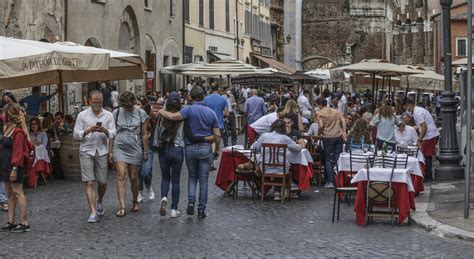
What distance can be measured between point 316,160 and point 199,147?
4.67 metres

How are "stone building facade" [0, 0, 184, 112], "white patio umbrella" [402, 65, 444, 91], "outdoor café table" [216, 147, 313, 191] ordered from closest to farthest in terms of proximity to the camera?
"outdoor café table" [216, 147, 313, 191]
"stone building facade" [0, 0, 184, 112]
"white patio umbrella" [402, 65, 444, 91]

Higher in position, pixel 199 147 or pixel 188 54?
pixel 188 54

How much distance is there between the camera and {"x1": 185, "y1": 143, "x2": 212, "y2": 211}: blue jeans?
1206 centimetres

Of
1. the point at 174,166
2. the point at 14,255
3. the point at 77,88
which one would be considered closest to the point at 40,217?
the point at 174,166

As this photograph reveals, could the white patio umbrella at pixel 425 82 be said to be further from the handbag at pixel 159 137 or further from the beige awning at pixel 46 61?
the handbag at pixel 159 137

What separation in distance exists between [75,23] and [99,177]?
16.4 meters

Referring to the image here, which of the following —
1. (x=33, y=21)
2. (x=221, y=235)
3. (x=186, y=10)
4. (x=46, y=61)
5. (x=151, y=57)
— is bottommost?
(x=221, y=235)

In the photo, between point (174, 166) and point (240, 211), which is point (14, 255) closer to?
point (174, 166)

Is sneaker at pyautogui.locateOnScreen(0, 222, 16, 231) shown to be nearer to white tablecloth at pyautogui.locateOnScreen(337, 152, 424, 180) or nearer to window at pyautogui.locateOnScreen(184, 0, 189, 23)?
white tablecloth at pyautogui.locateOnScreen(337, 152, 424, 180)

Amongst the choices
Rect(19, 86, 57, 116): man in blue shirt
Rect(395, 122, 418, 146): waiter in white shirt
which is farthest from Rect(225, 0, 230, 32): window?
Rect(395, 122, 418, 146): waiter in white shirt

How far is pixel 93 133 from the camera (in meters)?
11.9

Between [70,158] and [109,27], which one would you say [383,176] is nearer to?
[70,158]

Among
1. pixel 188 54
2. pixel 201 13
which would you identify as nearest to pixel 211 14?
pixel 201 13

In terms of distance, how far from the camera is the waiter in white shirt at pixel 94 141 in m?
11.8
